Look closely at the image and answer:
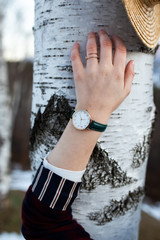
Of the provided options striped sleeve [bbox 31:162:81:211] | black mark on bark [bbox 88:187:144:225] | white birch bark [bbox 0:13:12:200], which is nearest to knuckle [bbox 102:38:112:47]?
striped sleeve [bbox 31:162:81:211]

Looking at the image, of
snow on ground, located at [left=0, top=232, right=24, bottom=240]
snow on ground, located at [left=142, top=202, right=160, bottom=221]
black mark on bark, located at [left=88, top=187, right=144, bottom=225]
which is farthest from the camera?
snow on ground, located at [left=142, top=202, right=160, bottom=221]

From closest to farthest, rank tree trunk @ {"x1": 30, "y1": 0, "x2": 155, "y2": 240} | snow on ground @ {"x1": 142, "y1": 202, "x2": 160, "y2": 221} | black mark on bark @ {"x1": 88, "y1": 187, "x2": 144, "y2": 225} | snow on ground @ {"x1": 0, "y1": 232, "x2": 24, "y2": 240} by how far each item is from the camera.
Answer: tree trunk @ {"x1": 30, "y1": 0, "x2": 155, "y2": 240}, black mark on bark @ {"x1": 88, "y1": 187, "x2": 144, "y2": 225}, snow on ground @ {"x1": 0, "y1": 232, "x2": 24, "y2": 240}, snow on ground @ {"x1": 142, "y1": 202, "x2": 160, "y2": 221}

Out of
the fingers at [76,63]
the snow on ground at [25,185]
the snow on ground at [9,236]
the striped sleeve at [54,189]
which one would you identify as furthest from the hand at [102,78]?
the snow on ground at [25,185]

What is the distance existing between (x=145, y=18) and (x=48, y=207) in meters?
0.78

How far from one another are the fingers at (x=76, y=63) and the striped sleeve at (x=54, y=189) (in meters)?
0.38

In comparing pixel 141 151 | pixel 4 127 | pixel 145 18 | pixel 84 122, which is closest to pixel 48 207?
pixel 84 122

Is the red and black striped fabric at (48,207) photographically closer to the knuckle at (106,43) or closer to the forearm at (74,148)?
the forearm at (74,148)

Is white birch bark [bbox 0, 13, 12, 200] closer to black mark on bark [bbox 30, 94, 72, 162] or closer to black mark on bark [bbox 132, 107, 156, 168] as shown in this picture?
black mark on bark [bbox 30, 94, 72, 162]

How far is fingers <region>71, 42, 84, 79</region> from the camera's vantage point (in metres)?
0.77

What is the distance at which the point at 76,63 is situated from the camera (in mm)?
776

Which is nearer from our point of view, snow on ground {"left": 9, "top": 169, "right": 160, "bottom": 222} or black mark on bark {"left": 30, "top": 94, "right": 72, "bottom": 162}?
black mark on bark {"left": 30, "top": 94, "right": 72, "bottom": 162}

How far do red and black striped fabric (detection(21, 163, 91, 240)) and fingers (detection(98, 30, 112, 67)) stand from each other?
443 mm

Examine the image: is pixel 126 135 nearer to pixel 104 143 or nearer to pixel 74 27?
pixel 104 143

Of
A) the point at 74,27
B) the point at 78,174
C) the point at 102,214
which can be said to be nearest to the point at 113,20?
the point at 74,27
